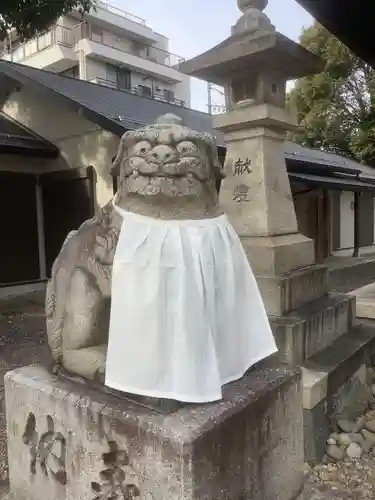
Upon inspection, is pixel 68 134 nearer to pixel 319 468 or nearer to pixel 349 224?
pixel 319 468

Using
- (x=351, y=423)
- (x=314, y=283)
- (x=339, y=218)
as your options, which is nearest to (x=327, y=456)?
(x=351, y=423)

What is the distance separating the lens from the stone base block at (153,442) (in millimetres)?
1390

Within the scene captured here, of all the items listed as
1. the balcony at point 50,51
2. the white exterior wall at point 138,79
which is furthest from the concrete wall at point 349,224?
the balcony at point 50,51

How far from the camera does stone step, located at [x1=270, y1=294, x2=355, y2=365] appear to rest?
9.82 ft

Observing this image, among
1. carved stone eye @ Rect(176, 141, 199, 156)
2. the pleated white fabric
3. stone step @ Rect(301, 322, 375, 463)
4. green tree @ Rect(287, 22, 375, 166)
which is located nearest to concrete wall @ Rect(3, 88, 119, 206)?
stone step @ Rect(301, 322, 375, 463)

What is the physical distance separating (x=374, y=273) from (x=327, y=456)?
761cm

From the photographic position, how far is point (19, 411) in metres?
Answer: 1.80

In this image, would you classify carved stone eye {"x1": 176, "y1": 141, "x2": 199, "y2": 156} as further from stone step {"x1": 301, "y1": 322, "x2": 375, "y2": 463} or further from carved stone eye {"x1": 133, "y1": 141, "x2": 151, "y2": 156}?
stone step {"x1": 301, "y1": 322, "x2": 375, "y2": 463}

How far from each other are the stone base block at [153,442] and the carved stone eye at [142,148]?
916mm

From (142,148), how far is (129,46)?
88.0ft

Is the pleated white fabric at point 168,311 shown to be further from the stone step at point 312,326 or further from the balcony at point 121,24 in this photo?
the balcony at point 121,24

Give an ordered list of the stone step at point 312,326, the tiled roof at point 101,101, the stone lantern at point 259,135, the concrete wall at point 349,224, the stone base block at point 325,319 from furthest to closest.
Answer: the concrete wall at point 349,224 < the tiled roof at point 101,101 < the stone lantern at point 259,135 < the stone base block at point 325,319 < the stone step at point 312,326

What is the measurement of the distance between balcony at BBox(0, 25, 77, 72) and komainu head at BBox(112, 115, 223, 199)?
21009 millimetres

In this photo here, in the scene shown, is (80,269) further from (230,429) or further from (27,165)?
(27,165)
